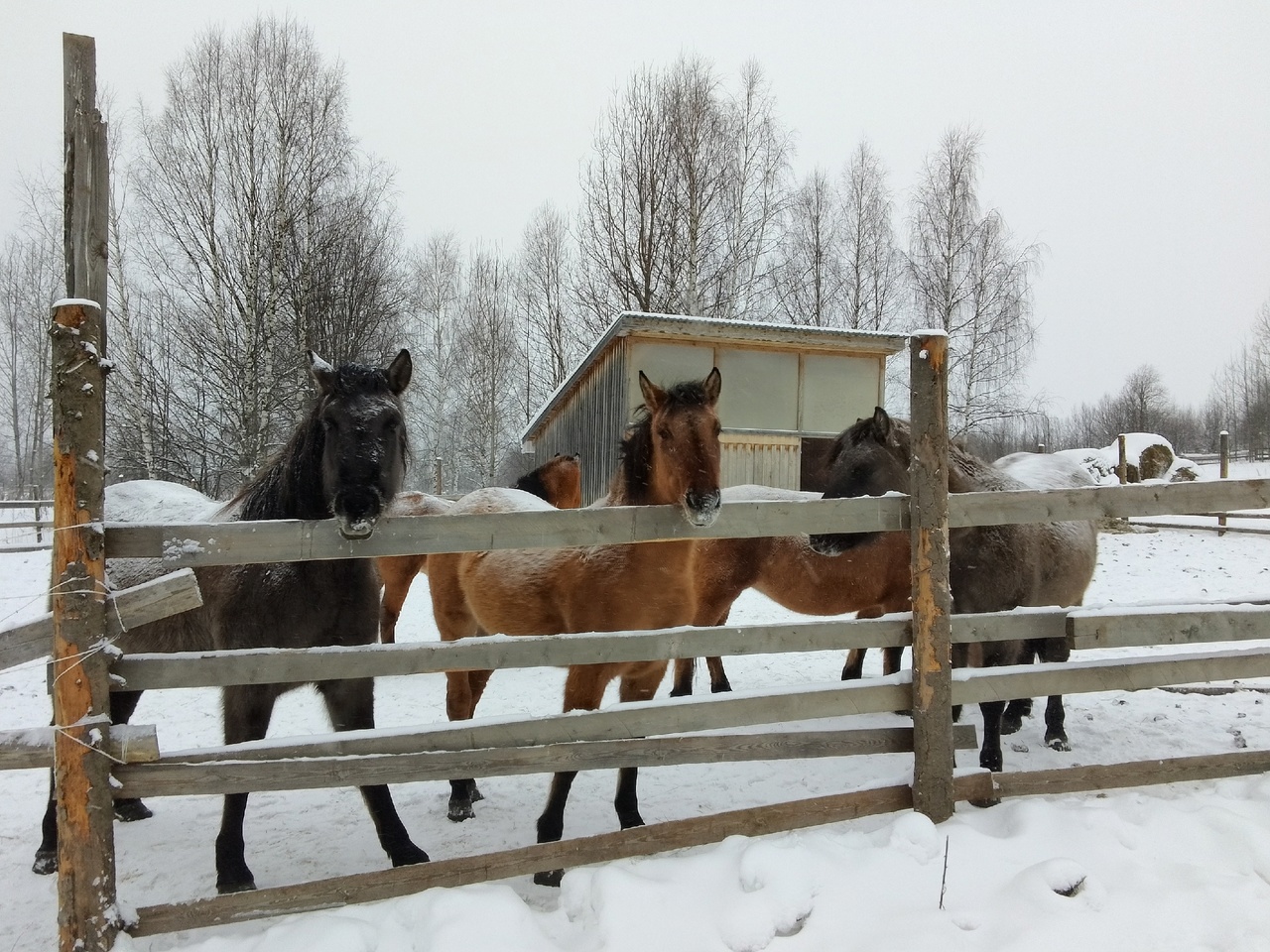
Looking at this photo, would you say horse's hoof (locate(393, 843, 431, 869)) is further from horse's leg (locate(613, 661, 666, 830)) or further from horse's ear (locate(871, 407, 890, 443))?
horse's ear (locate(871, 407, 890, 443))

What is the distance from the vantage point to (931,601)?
113 inches

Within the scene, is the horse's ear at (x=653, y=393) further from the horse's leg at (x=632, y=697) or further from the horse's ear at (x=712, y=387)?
the horse's leg at (x=632, y=697)

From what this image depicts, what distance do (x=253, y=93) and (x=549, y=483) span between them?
1371cm

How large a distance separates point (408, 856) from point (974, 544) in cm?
383

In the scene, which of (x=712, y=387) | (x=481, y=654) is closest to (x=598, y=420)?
(x=712, y=387)

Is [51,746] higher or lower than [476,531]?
lower

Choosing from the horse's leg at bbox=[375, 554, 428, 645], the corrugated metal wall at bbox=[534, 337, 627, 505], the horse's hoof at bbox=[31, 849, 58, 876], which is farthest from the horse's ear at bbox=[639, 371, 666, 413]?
the corrugated metal wall at bbox=[534, 337, 627, 505]

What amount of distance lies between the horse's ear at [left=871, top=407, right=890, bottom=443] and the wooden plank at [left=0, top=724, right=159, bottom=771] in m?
4.22

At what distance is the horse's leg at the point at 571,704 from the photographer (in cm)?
313

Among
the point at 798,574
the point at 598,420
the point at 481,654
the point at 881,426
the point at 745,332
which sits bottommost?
the point at 798,574

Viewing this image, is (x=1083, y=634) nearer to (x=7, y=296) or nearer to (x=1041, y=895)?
(x=1041, y=895)

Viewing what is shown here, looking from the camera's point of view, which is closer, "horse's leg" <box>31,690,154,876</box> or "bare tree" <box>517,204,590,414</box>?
"horse's leg" <box>31,690,154,876</box>

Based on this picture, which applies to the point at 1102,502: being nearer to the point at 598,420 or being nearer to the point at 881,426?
the point at 881,426

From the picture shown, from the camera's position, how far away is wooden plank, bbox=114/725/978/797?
2.41 m
